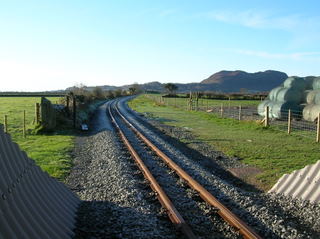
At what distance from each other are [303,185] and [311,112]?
2031cm

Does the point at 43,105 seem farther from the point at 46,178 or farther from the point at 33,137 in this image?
Result: the point at 46,178

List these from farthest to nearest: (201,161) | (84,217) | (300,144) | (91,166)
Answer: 1. (300,144)
2. (201,161)
3. (91,166)
4. (84,217)

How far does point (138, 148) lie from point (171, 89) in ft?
402

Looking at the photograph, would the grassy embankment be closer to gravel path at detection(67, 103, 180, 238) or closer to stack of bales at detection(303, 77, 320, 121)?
gravel path at detection(67, 103, 180, 238)

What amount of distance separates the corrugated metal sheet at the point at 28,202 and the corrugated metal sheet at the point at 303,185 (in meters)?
5.07

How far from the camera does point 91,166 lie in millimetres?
13633

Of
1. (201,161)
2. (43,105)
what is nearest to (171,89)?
(43,105)

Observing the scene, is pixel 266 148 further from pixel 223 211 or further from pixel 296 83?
pixel 296 83

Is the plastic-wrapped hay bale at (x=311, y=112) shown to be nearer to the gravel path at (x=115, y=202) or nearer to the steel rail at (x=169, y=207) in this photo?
the gravel path at (x=115, y=202)

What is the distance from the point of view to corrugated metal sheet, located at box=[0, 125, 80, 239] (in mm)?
5312

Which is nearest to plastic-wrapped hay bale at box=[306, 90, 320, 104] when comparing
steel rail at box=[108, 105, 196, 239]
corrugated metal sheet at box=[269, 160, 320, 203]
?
corrugated metal sheet at box=[269, 160, 320, 203]

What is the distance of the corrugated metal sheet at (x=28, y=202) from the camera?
5.31 metres

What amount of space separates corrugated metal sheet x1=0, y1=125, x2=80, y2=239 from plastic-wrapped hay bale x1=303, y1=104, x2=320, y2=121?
917 inches

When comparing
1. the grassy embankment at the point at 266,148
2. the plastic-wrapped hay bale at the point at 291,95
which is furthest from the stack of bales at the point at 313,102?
the grassy embankment at the point at 266,148
